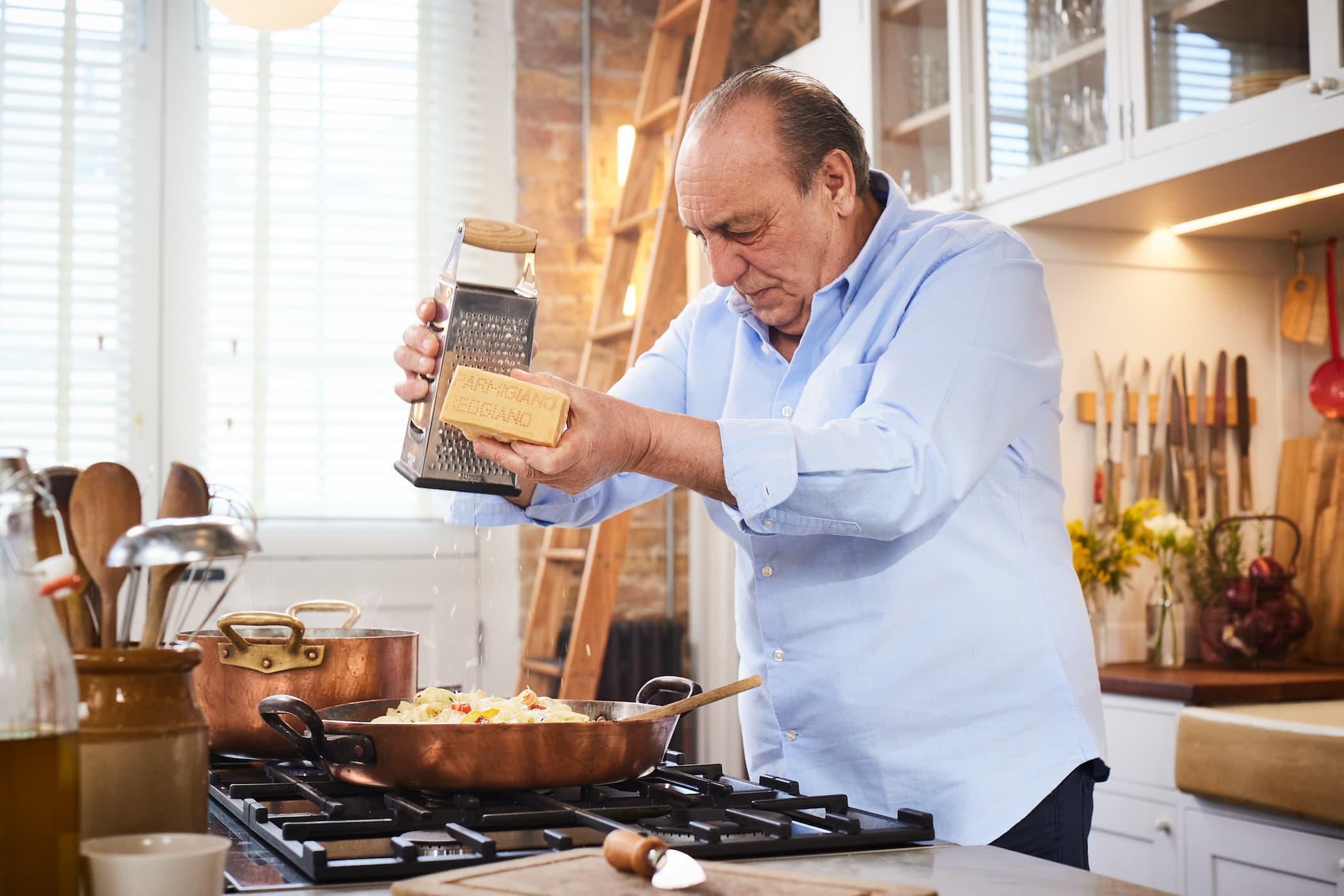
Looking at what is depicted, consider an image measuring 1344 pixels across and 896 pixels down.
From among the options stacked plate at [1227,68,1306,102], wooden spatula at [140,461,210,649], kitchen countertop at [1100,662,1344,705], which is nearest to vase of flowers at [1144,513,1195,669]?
kitchen countertop at [1100,662,1344,705]

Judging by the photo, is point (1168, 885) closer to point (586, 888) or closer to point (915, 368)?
point (915, 368)

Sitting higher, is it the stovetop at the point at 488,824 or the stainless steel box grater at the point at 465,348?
the stainless steel box grater at the point at 465,348

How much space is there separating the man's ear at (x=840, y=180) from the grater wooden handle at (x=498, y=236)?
0.42 m

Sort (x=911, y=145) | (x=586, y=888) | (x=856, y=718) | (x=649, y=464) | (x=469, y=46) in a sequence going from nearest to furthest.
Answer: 1. (x=586, y=888)
2. (x=649, y=464)
3. (x=856, y=718)
4. (x=911, y=145)
5. (x=469, y=46)

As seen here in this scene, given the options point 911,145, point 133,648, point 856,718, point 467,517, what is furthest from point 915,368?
point 911,145

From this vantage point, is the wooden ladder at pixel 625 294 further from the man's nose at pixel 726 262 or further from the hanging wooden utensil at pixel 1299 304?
the man's nose at pixel 726 262

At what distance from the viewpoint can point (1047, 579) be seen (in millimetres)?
1412

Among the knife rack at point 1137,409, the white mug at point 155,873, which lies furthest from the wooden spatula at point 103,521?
the knife rack at point 1137,409

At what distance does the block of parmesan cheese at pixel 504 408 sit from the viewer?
1054mm

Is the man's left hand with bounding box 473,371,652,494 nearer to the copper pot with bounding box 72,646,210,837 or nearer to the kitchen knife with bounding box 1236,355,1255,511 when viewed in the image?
the copper pot with bounding box 72,646,210,837

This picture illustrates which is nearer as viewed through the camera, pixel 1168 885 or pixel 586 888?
pixel 586 888

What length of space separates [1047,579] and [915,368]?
11.7 inches

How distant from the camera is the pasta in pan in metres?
1.15

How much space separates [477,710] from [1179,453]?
222 cm
